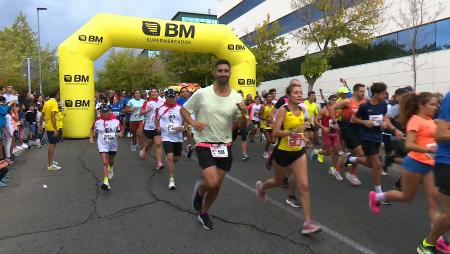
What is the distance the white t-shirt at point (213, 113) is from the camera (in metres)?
4.80

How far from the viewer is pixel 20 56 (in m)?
38.5

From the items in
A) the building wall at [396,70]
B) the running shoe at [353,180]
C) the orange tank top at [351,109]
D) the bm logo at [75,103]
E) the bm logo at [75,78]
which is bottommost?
the running shoe at [353,180]

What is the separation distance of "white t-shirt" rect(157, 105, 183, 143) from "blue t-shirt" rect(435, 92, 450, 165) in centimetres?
473

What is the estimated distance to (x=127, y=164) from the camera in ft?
32.4

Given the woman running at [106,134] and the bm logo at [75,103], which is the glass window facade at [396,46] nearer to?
the bm logo at [75,103]

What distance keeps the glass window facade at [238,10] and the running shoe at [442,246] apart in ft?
117

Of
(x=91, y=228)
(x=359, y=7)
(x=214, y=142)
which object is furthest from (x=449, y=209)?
(x=359, y=7)

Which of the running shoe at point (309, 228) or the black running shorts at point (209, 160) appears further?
the black running shorts at point (209, 160)

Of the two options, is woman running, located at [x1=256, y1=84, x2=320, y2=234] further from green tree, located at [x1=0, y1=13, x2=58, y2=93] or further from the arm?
green tree, located at [x1=0, y1=13, x2=58, y2=93]

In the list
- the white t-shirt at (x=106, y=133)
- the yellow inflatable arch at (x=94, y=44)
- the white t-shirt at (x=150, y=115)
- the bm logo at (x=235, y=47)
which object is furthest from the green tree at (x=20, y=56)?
the white t-shirt at (x=106, y=133)

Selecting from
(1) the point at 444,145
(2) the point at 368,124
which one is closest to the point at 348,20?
(2) the point at 368,124

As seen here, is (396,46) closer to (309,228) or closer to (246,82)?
(246,82)

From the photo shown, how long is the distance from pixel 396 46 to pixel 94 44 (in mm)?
15183

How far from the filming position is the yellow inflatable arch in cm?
1560
